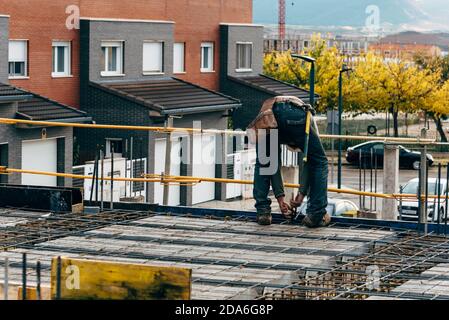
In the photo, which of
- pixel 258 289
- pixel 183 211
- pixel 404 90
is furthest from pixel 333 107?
pixel 258 289

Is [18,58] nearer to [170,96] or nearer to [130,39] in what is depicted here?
[130,39]

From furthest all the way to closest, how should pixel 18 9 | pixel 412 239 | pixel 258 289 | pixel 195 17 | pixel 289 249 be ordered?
1. pixel 195 17
2. pixel 18 9
3. pixel 412 239
4. pixel 289 249
5. pixel 258 289

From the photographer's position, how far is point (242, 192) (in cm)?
3900

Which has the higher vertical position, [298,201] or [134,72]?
[134,72]

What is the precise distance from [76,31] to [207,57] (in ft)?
31.9

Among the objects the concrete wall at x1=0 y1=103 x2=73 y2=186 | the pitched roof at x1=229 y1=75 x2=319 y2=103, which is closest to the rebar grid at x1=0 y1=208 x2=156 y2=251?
the concrete wall at x1=0 y1=103 x2=73 y2=186

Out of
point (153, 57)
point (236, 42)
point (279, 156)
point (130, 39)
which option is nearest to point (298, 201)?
point (279, 156)

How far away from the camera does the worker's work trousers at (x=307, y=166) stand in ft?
38.8

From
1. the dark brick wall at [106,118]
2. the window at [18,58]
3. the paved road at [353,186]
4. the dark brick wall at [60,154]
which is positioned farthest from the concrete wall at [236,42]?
the dark brick wall at [60,154]

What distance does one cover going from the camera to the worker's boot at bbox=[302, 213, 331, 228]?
11875 millimetres

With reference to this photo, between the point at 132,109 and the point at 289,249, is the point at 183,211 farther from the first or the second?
the point at 132,109

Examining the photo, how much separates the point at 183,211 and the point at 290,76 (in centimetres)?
4828

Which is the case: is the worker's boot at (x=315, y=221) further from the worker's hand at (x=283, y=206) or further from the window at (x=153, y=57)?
the window at (x=153, y=57)

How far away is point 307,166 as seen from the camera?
1212 cm
